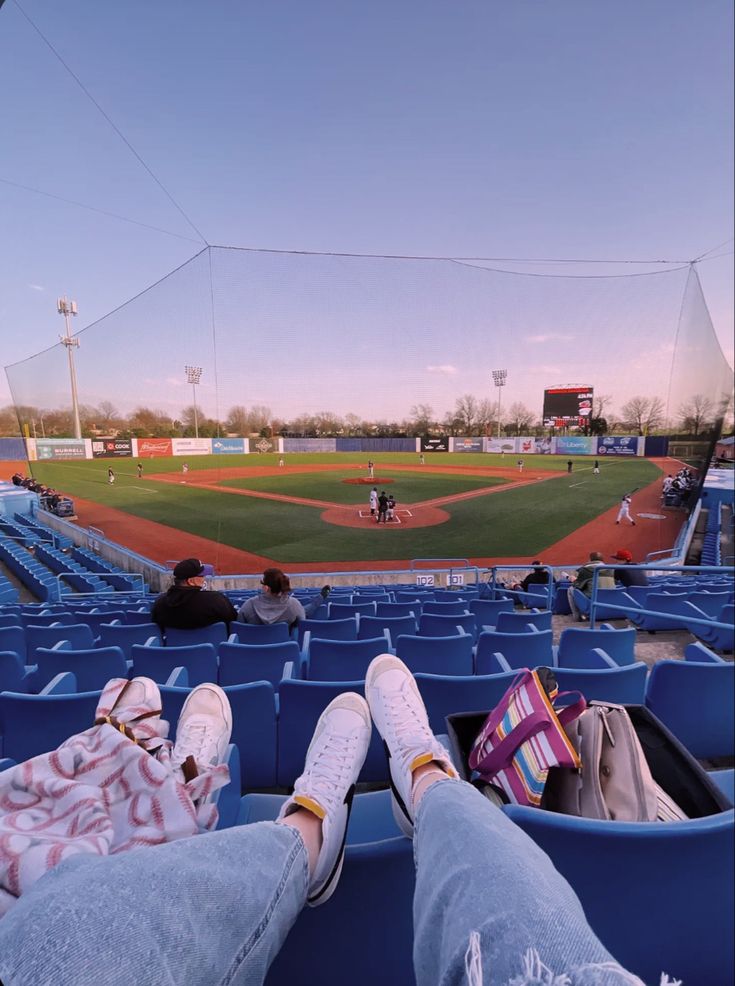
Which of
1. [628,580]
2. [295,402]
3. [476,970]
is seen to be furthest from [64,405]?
[476,970]

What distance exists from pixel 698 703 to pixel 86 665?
352cm

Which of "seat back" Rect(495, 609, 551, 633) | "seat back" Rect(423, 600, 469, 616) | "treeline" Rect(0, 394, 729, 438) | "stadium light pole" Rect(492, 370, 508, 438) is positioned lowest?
"seat back" Rect(423, 600, 469, 616)

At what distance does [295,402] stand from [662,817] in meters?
16.0

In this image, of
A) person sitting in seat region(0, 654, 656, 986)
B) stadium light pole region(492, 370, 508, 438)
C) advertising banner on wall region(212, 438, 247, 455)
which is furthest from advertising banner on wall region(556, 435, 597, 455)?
person sitting in seat region(0, 654, 656, 986)

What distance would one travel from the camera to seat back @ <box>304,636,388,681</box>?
2.91 m

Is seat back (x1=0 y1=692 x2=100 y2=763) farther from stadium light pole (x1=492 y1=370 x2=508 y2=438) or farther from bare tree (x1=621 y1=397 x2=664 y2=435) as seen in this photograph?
bare tree (x1=621 y1=397 x2=664 y2=435)

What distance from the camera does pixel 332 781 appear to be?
112cm

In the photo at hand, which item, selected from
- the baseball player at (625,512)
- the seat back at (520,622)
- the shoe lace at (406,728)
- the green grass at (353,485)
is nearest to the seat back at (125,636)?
the shoe lace at (406,728)

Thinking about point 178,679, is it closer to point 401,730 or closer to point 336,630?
point 401,730

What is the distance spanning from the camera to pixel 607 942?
0.94 metres

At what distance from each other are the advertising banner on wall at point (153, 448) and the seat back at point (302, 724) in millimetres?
22577

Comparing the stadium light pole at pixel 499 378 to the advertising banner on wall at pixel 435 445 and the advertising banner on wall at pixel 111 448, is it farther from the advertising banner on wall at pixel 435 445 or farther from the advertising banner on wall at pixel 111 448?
the advertising banner on wall at pixel 111 448

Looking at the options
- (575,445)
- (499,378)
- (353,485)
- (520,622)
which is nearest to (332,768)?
(520,622)

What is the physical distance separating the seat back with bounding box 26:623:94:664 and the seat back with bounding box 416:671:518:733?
10.6ft
